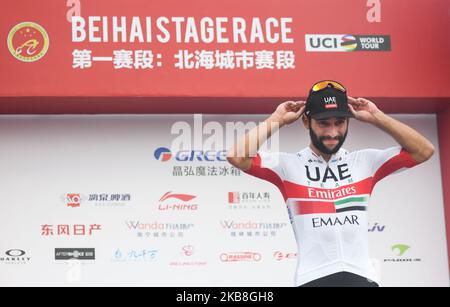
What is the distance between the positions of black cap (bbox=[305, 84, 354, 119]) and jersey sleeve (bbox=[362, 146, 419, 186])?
0.90ft

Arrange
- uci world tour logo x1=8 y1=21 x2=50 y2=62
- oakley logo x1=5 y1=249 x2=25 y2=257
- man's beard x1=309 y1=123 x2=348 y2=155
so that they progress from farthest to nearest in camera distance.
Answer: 1. oakley logo x1=5 y1=249 x2=25 y2=257
2. uci world tour logo x1=8 y1=21 x2=50 y2=62
3. man's beard x1=309 y1=123 x2=348 y2=155

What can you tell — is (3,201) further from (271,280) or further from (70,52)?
(271,280)

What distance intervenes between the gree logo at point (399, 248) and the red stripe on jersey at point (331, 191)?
8.51 feet

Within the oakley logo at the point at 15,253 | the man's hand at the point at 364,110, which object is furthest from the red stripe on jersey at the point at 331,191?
the oakley logo at the point at 15,253

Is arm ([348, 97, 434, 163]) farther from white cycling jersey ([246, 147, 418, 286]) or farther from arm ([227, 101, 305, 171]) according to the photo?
arm ([227, 101, 305, 171])

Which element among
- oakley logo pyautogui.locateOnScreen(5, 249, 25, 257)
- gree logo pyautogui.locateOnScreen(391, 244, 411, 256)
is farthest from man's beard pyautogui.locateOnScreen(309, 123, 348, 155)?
oakley logo pyautogui.locateOnScreen(5, 249, 25, 257)

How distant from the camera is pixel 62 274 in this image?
514 cm

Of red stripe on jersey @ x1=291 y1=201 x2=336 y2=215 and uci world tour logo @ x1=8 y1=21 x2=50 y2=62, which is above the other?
uci world tour logo @ x1=8 y1=21 x2=50 y2=62

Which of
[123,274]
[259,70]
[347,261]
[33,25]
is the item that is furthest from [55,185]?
[347,261]

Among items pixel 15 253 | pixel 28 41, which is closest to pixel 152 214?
pixel 15 253

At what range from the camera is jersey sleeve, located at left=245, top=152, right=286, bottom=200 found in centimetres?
291

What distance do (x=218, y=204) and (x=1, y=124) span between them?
195 centimetres

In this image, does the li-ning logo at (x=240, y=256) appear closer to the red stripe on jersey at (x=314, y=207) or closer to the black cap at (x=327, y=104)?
the red stripe on jersey at (x=314, y=207)

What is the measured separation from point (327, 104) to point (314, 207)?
1.56 feet
